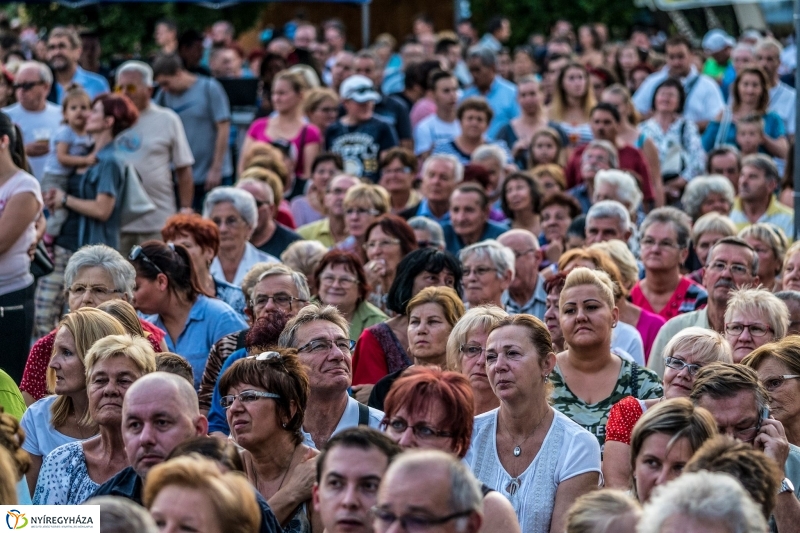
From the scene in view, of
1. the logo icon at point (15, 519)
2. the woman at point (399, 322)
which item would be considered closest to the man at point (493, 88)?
the woman at point (399, 322)

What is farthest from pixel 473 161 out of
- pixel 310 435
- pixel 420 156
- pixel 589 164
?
pixel 310 435

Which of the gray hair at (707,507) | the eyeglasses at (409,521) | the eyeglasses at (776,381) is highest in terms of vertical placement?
the gray hair at (707,507)

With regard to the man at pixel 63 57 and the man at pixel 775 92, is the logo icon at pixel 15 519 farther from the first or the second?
the man at pixel 775 92

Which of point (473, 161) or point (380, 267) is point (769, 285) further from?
point (473, 161)

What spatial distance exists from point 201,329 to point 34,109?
4.89m

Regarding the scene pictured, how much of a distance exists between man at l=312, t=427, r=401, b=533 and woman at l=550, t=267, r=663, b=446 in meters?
2.26

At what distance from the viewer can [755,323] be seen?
21.1 feet

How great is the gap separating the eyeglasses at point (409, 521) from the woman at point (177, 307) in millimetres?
3643

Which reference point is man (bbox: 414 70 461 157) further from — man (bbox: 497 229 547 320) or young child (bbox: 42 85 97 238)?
man (bbox: 497 229 547 320)

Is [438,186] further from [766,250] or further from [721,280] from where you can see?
[721,280]

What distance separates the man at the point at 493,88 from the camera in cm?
1492

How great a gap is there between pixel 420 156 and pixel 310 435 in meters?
7.79

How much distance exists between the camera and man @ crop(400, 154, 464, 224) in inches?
415

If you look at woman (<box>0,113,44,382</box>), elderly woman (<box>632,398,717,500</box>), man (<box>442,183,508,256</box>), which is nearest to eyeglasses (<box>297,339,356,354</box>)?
elderly woman (<box>632,398,717,500</box>)
